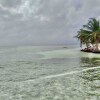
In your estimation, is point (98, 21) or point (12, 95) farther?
point (98, 21)

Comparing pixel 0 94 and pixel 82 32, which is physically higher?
pixel 82 32

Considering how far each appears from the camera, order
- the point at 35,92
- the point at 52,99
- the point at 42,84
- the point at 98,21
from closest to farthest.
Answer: the point at 52,99 → the point at 35,92 → the point at 42,84 → the point at 98,21

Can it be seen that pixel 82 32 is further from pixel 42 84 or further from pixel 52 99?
pixel 52 99

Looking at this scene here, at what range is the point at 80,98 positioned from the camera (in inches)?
312

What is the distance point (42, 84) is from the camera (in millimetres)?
10836

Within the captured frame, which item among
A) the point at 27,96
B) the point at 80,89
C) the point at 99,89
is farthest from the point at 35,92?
the point at 99,89

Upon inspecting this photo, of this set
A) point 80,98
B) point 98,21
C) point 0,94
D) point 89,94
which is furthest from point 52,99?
point 98,21

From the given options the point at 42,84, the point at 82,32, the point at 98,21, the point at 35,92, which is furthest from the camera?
the point at 82,32

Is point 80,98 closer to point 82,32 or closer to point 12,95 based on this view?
point 12,95

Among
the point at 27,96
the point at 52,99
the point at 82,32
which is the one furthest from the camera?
the point at 82,32

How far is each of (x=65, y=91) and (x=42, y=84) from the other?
2.09m

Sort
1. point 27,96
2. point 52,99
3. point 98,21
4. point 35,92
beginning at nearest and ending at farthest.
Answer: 1. point 52,99
2. point 27,96
3. point 35,92
4. point 98,21

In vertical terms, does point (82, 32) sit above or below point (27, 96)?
above

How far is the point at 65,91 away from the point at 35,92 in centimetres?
136
